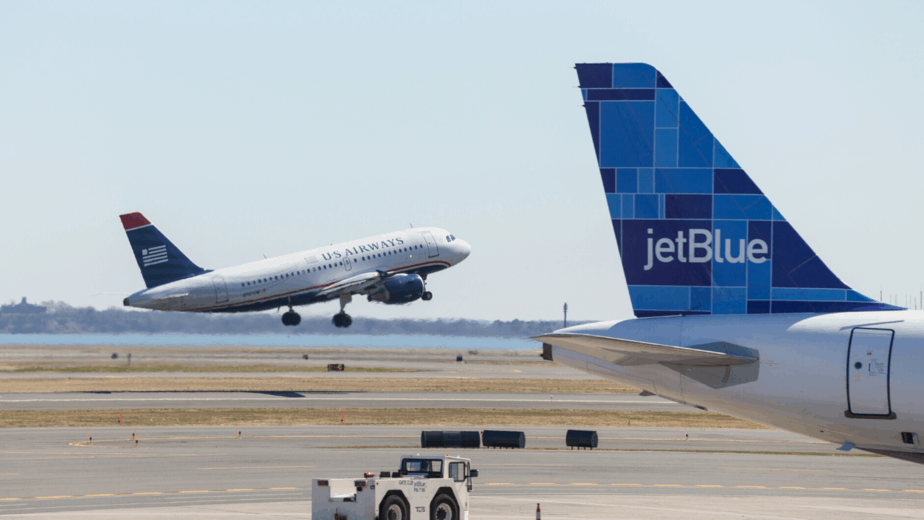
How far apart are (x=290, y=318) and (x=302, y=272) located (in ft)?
20.8

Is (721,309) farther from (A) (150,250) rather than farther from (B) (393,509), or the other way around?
(A) (150,250)

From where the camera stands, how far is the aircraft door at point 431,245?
8600 centimetres

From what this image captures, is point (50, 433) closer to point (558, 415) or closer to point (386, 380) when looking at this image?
point (558, 415)

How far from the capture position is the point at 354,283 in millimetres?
83250

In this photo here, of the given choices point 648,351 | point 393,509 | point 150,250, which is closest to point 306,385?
point 150,250

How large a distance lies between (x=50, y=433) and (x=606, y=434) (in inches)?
→ 1143

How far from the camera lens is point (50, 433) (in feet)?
165

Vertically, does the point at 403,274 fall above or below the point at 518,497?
above

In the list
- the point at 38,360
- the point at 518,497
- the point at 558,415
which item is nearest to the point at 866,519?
the point at 518,497

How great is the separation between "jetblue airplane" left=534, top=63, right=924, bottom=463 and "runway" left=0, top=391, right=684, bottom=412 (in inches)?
1801

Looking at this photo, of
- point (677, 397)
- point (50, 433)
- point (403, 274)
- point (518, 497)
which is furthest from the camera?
point (403, 274)

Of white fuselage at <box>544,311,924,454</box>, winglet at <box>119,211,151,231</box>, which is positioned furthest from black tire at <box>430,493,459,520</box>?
winglet at <box>119,211,151,231</box>

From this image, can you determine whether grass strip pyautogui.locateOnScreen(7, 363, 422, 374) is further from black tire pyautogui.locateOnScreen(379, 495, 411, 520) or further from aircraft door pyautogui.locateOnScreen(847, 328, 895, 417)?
aircraft door pyautogui.locateOnScreen(847, 328, 895, 417)

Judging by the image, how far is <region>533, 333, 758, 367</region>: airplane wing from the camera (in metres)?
16.4
